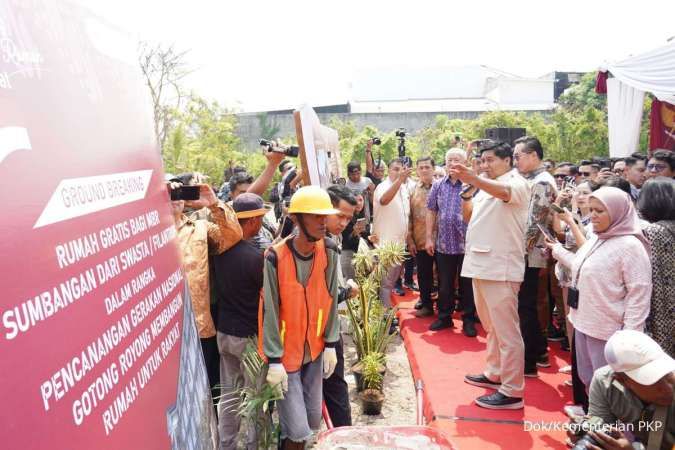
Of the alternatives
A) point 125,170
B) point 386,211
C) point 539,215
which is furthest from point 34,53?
point 386,211

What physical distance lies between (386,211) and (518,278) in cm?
252

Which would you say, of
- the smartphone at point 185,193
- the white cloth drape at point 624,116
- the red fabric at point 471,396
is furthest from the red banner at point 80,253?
the white cloth drape at point 624,116

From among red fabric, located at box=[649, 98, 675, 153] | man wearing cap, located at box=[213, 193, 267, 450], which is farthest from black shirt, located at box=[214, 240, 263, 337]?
red fabric, located at box=[649, 98, 675, 153]

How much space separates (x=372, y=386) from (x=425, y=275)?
235 cm

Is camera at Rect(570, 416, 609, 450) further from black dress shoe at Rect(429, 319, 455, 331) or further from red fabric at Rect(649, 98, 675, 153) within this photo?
red fabric at Rect(649, 98, 675, 153)

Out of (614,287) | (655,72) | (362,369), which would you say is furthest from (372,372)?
(655,72)

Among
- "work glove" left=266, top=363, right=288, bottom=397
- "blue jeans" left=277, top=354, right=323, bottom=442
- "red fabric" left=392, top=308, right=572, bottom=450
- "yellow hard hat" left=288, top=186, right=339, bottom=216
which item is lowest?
"red fabric" left=392, top=308, right=572, bottom=450

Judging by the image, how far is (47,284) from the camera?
0.83 metres

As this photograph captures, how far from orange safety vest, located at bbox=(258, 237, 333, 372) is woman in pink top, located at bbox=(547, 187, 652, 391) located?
1522 millimetres

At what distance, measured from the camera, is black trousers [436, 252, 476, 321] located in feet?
17.9

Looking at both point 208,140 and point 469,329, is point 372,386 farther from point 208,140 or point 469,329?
point 208,140

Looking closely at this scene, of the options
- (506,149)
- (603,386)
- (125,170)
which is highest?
(125,170)

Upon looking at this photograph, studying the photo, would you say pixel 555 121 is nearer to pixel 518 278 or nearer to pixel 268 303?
pixel 518 278

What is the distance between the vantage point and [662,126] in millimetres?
8922
